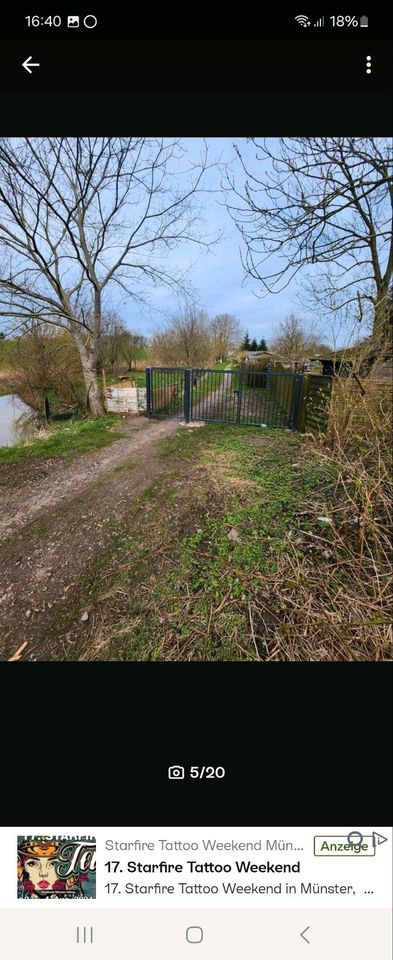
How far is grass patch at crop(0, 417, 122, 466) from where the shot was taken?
15.5 feet

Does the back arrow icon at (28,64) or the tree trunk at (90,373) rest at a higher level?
the tree trunk at (90,373)

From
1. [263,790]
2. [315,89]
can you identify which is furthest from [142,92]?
[263,790]

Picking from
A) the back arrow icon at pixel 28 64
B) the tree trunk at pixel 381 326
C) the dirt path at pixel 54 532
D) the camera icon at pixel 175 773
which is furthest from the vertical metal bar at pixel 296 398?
the camera icon at pixel 175 773

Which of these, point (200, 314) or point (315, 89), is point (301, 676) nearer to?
point (315, 89)

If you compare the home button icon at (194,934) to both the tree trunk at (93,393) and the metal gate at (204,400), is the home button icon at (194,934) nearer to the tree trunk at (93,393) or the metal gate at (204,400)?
the metal gate at (204,400)

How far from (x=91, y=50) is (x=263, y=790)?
2.76m

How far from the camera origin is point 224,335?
2897cm

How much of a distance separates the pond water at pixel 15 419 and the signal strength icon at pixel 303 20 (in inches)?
349

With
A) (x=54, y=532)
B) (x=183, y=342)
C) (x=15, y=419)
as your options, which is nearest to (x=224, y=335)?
(x=183, y=342)

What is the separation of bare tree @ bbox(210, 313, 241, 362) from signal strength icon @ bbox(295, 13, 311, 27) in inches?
993

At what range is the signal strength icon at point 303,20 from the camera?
1028mm

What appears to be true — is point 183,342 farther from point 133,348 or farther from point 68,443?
point 68,443

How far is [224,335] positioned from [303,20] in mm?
30979

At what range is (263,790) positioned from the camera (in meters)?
0.95
